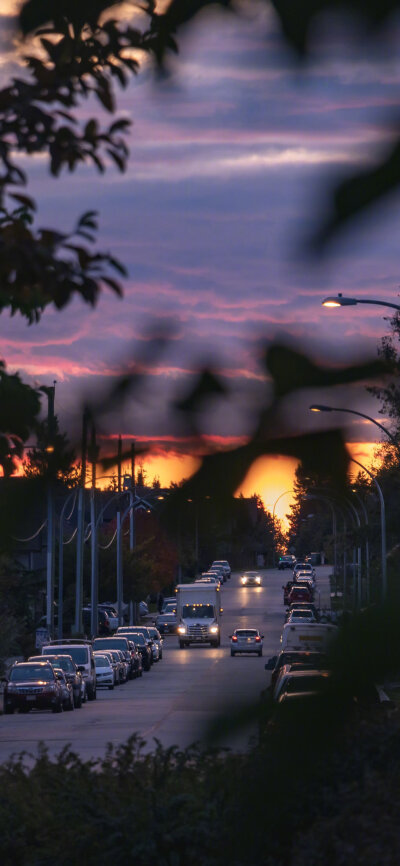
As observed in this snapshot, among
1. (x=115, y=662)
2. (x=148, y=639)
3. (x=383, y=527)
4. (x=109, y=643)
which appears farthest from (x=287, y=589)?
(x=148, y=639)

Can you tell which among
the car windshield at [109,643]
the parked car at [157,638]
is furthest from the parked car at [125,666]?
the parked car at [157,638]

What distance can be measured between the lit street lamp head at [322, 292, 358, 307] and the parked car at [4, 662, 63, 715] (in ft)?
105

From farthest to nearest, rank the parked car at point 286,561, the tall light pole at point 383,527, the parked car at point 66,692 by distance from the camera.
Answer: the parked car at point 66,692 → the parked car at point 286,561 → the tall light pole at point 383,527

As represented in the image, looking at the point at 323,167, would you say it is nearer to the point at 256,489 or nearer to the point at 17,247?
the point at 256,489

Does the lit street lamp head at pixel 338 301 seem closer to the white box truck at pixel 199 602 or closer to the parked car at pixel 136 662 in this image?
the white box truck at pixel 199 602

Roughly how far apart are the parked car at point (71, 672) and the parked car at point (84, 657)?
542mm

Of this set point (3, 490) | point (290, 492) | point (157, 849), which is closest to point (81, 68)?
point (3, 490)

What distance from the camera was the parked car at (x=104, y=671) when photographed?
140 feet

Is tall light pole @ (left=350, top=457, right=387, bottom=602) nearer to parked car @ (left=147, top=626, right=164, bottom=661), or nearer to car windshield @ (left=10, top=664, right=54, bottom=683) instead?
car windshield @ (left=10, top=664, right=54, bottom=683)

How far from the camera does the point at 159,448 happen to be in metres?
1.70

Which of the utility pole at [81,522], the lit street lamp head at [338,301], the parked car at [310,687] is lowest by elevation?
the parked car at [310,687]

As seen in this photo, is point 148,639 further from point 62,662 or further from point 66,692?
point 66,692

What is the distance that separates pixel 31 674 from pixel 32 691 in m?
1.41

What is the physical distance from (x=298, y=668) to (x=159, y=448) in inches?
15.7
